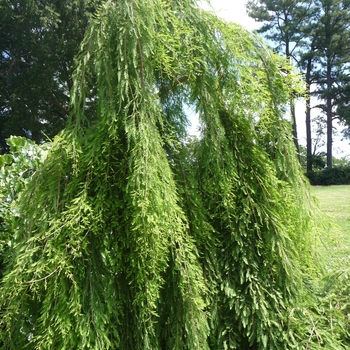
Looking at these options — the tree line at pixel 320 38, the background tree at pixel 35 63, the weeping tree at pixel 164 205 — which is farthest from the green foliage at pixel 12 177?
the tree line at pixel 320 38

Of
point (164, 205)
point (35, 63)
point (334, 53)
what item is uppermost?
point (334, 53)

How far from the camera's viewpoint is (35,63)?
48.1 ft

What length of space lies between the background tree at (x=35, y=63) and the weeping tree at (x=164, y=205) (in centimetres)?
1316

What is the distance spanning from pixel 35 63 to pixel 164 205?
15.6 metres

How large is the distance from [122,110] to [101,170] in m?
0.25

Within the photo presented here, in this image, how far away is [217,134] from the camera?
1.48m

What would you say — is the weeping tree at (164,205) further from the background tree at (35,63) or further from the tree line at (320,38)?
the tree line at (320,38)

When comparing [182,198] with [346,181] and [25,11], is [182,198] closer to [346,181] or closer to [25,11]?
[25,11]

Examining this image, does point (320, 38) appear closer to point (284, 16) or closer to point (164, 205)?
point (284, 16)

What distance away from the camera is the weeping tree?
1.17 meters

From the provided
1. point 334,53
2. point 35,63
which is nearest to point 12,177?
point 35,63

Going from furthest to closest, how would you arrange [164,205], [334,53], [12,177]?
[334,53] → [12,177] → [164,205]

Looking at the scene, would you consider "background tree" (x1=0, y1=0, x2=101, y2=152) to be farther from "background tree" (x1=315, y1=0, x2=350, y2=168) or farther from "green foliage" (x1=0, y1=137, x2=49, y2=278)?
"background tree" (x1=315, y1=0, x2=350, y2=168)

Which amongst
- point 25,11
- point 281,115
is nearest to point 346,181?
point 25,11
